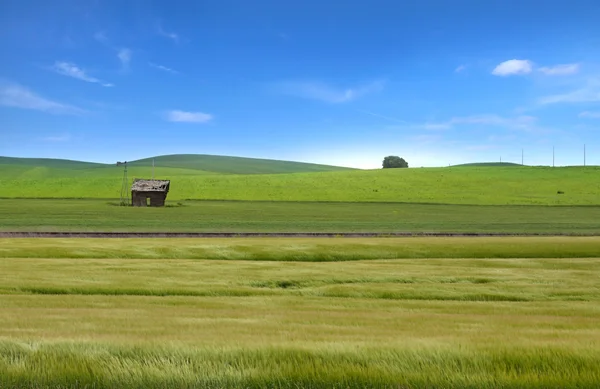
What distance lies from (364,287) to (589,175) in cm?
10610

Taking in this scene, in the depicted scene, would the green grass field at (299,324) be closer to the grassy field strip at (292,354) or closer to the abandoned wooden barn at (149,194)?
the grassy field strip at (292,354)

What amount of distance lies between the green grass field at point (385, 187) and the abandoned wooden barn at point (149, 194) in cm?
1076

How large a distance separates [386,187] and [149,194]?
1630 inches

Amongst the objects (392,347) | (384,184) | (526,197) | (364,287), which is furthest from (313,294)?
(384,184)

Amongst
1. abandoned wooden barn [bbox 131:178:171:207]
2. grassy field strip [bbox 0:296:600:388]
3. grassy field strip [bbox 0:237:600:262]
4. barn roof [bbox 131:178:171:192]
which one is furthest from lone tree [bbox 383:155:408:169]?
grassy field strip [bbox 0:296:600:388]

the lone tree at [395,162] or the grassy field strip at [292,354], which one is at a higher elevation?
the lone tree at [395,162]

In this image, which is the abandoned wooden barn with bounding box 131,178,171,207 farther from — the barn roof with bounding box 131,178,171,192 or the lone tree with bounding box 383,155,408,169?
the lone tree with bounding box 383,155,408,169

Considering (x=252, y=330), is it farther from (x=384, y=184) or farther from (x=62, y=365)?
(x=384, y=184)

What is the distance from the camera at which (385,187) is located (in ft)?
323

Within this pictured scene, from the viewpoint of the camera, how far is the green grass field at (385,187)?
84.5 metres

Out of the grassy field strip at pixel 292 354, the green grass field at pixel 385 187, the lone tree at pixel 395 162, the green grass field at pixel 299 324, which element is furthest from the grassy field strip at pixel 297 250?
the lone tree at pixel 395 162

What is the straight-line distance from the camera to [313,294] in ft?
47.8

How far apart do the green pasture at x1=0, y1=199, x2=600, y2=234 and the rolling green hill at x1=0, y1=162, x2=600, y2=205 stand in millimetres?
8002

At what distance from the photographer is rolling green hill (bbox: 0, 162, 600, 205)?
278 feet
